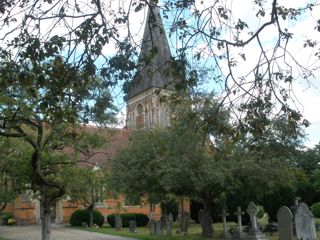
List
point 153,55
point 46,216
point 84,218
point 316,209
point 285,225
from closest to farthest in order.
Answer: point 153,55, point 285,225, point 46,216, point 84,218, point 316,209

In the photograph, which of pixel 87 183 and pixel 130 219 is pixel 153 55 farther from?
pixel 130 219

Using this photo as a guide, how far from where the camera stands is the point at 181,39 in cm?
927

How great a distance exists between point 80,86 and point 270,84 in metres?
3.33

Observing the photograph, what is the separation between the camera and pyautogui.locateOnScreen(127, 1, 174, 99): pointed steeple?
870 cm

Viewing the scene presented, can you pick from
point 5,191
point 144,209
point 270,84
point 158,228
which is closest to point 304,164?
point 144,209

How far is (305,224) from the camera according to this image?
21.8 meters

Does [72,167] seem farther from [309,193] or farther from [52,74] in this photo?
[309,193]

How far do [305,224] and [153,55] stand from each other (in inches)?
603

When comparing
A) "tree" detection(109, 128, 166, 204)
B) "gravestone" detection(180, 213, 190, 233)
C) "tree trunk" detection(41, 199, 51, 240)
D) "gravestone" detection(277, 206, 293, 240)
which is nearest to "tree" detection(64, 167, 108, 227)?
"tree" detection(109, 128, 166, 204)

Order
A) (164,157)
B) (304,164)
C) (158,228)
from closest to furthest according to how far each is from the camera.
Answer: (164,157) → (158,228) → (304,164)

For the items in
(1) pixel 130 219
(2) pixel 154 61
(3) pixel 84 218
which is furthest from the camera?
(1) pixel 130 219

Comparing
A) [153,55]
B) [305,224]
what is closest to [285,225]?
[305,224]

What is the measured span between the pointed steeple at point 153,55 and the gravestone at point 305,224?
13.8 m

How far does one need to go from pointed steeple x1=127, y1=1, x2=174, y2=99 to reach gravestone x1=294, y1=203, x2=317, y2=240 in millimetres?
13835
